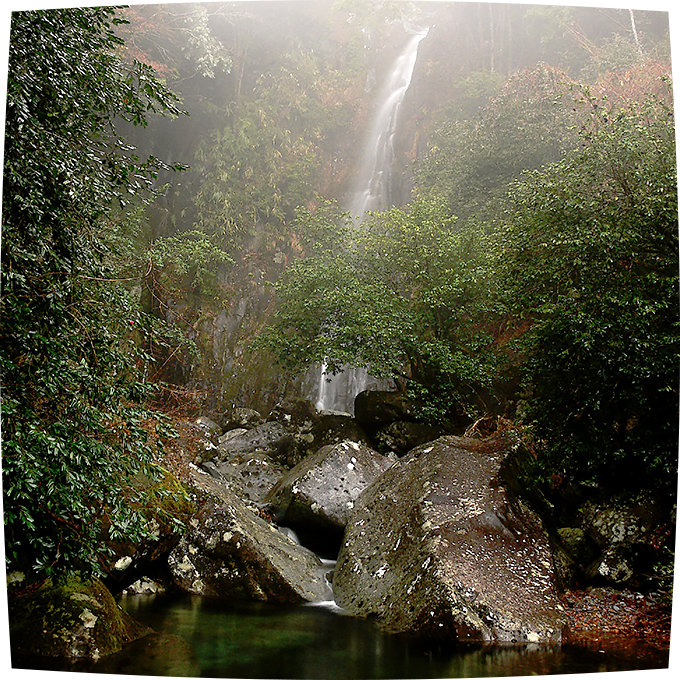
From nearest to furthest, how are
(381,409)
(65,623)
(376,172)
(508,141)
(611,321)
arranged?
(65,623), (611,321), (381,409), (508,141), (376,172)

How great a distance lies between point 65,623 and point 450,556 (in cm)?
450

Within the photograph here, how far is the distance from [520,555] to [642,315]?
150 inches

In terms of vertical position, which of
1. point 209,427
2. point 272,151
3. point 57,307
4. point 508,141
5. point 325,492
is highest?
point 272,151

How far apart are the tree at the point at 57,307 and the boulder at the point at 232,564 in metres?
3.63

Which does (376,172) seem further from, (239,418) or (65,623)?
(65,623)

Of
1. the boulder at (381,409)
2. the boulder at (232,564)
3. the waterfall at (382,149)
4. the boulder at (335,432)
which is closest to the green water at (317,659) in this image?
the boulder at (232,564)

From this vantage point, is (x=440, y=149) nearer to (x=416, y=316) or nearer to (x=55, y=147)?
(x=416, y=316)

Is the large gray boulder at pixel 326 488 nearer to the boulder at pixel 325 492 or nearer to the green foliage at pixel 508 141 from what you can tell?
the boulder at pixel 325 492

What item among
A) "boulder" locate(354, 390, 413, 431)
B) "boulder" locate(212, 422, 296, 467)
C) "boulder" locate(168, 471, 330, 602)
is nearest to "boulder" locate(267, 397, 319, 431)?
"boulder" locate(212, 422, 296, 467)

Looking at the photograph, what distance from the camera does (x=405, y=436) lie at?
1442 cm

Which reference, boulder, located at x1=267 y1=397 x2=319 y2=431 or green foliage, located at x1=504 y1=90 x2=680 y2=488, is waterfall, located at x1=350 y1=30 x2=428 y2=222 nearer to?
boulder, located at x1=267 y1=397 x2=319 y2=431

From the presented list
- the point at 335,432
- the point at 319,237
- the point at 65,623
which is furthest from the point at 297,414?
the point at 65,623

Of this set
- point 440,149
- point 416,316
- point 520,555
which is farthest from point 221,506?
point 440,149

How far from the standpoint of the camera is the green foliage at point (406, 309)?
14.3 m
